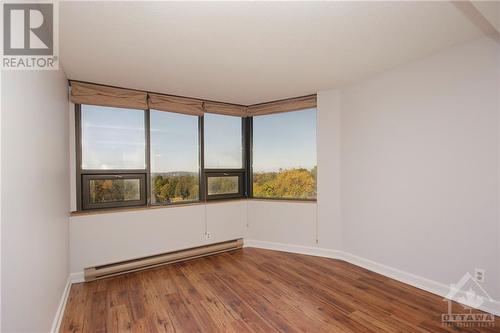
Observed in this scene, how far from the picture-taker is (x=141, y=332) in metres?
2.06

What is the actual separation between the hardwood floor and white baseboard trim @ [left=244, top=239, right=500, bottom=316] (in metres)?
0.08

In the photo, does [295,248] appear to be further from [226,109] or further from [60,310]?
[60,310]

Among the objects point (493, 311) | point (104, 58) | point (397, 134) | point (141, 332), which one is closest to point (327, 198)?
point (397, 134)

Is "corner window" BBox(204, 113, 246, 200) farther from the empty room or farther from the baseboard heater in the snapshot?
the baseboard heater

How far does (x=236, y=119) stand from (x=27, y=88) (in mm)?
3229

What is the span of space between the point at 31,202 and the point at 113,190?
1963mm

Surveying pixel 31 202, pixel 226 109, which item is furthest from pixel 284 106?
pixel 31 202

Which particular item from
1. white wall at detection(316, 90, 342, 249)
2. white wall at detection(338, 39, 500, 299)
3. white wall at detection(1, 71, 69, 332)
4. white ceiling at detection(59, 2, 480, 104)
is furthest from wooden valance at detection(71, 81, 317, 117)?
white wall at detection(338, 39, 500, 299)

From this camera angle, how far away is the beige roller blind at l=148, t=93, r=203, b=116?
11.7ft

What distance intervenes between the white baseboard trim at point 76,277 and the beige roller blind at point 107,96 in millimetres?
2080

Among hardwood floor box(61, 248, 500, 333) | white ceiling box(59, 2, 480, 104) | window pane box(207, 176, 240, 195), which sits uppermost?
white ceiling box(59, 2, 480, 104)

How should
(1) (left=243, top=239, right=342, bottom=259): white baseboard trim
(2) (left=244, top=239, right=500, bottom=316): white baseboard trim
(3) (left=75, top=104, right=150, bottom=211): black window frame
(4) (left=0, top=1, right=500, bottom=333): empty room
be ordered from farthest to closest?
(1) (left=243, top=239, right=342, bottom=259): white baseboard trim, (3) (left=75, top=104, right=150, bottom=211): black window frame, (2) (left=244, top=239, right=500, bottom=316): white baseboard trim, (4) (left=0, top=1, right=500, bottom=333): empty room

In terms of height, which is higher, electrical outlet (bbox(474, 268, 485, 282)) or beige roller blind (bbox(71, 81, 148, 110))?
beige roller blind (bbox(71, 81, 148, 110))

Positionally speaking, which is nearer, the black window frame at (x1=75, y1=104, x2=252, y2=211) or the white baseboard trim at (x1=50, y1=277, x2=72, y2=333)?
the white baseboard trim at (x1=50, y1=277, x2=72, y2=333)
